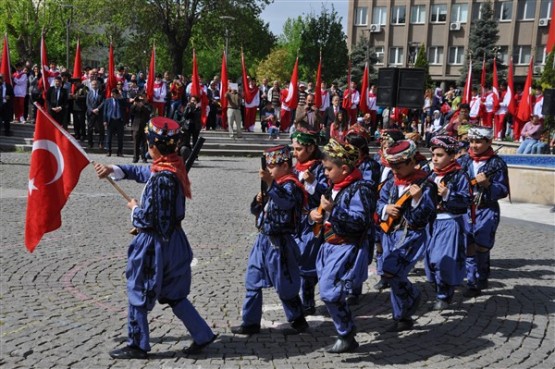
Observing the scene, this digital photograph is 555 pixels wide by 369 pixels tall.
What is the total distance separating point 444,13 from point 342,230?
60.7 metres

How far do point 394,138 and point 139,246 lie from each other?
3.68 meters

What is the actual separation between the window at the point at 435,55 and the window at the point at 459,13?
3023 millimetres

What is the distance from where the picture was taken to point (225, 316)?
20.4 ft

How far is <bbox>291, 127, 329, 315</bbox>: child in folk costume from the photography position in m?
6.34

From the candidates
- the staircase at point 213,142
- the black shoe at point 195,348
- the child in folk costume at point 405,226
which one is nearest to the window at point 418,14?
the staircase at point 213,142

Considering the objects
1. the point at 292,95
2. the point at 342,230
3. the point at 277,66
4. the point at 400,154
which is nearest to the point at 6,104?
the point at 292,95

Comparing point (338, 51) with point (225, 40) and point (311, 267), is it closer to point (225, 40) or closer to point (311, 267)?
point (225, 40)

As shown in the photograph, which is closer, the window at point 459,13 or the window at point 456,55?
the window at point 459,13

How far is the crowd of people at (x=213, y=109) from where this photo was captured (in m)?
19.4

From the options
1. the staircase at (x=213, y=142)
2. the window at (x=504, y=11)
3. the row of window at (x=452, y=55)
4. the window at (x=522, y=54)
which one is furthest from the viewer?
the window at (x=504, y=11)

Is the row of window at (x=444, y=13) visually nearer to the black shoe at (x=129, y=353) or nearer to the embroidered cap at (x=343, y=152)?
the embroidered cap at (x=343, y=152)

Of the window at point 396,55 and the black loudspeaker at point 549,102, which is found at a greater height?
→ the window at point 396,55

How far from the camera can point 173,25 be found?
4191 cm

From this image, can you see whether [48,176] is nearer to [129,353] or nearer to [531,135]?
[129,353]
